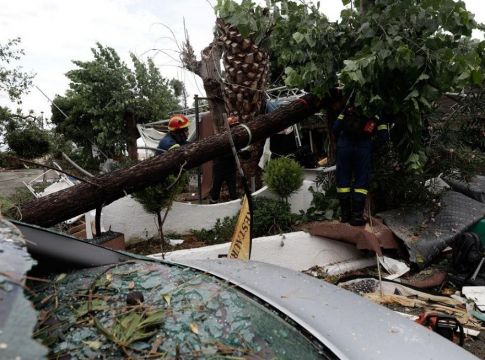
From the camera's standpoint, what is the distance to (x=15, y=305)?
3.43 ft

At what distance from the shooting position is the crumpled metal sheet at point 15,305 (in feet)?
2.99

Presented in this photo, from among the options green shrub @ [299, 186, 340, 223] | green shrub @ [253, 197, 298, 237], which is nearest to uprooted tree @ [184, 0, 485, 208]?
green shrub @ [299, 186, 340, 223]

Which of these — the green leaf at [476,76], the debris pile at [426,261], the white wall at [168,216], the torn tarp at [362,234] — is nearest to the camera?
the green leaf at [476,76]

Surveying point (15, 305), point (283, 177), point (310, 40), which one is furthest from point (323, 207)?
point (15, 305)

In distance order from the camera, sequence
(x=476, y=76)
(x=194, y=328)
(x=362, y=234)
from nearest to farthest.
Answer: (x=194, y=328) → (x=476, y=76) → (x=362, y=234)

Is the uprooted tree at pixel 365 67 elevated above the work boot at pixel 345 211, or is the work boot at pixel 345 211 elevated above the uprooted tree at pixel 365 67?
the uprooted tree at pixel 365 67

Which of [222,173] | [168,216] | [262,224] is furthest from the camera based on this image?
[222,173]

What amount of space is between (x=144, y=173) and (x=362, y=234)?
9.16 feet

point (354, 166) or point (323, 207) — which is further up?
point (354, 166)

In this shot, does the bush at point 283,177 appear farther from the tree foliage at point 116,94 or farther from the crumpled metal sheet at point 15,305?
the tree foliage at point 116,94

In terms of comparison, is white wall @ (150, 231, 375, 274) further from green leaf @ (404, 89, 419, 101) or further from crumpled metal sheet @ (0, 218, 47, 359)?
crumpled metal sheet @ (0, 218, 47, 359)

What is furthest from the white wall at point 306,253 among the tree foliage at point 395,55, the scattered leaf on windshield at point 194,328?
the scattered leaf on windshield at point 194,328

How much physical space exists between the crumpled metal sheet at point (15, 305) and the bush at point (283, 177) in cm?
471

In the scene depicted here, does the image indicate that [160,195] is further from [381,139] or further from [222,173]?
[381,139]
